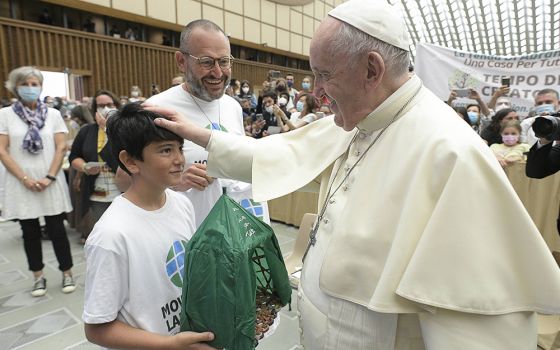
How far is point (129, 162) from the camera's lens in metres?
1.29

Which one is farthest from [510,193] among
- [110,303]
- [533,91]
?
[533,91]

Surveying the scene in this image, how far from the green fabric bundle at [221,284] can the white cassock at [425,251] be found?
206 millimetres

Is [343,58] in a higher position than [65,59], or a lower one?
lower

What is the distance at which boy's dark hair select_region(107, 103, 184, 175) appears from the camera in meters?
1.25

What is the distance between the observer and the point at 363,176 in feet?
3.45

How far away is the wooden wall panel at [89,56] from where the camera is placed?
8.68 metres

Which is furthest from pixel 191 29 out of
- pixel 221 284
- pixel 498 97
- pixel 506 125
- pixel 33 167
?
pixel 498 97

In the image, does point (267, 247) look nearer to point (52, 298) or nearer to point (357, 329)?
point (357, 329)

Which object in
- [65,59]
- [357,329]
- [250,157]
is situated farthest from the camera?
[65,59]

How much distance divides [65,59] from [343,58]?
10412 mm

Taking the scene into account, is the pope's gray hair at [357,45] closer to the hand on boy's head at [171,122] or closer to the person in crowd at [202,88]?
the hand on boy's head at [171,122]

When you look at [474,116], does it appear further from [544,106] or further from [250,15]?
[250,15]

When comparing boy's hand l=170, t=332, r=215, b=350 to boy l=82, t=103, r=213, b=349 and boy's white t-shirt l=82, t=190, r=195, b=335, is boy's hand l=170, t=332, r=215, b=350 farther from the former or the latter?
boy's white t-shirt l=82, t=190, r=195, b=335

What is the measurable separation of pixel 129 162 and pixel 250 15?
1466 cm
